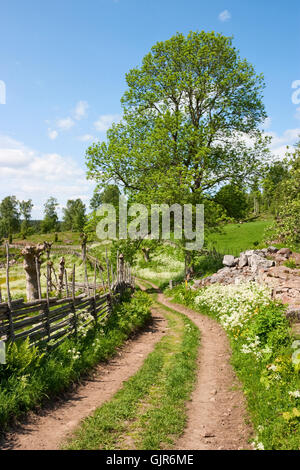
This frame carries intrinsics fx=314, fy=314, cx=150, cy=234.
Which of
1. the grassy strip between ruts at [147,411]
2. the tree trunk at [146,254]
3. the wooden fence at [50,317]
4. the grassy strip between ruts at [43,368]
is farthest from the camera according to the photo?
the tree trunk at [146,254]

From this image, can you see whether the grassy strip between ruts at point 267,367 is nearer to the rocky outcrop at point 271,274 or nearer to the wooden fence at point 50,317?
the rocky outcrop at point 271,274

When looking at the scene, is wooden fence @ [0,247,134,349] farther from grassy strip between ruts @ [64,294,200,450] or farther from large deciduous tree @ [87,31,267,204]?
large deciduous tree @ [87,31,267,204]

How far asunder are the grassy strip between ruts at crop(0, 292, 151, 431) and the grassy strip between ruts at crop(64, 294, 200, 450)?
1425 millimetres

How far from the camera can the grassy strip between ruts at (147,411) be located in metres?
6.18

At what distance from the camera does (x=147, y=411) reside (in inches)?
293

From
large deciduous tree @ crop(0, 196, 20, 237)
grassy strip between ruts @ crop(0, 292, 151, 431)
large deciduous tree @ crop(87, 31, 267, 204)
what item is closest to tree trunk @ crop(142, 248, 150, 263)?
large deciduous tree @ crop(87, 31, 267, 204)

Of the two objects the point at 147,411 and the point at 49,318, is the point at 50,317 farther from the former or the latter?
the point at 147,411

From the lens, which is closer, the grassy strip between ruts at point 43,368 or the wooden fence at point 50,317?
the grassy strip between ruts at point 43,368

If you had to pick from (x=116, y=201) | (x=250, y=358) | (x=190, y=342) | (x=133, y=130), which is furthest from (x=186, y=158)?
(x=250, y=358)

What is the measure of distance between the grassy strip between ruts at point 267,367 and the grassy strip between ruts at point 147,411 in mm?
1668

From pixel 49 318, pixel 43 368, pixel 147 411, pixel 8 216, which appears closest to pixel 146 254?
pixel 49 318

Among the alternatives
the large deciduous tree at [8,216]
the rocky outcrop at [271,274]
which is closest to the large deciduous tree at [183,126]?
the rocky outcrop at [271,274]
